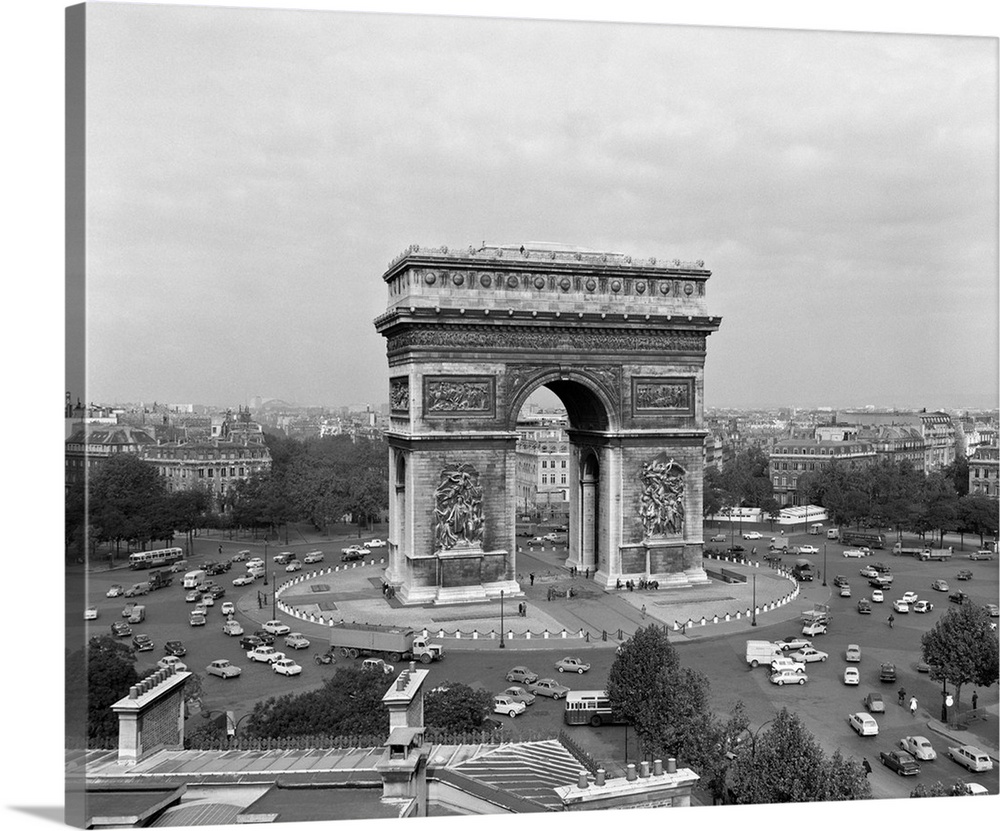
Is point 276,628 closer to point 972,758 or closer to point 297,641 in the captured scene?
point 297,641

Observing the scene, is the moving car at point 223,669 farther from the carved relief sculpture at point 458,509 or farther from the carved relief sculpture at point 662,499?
the carved relief sculpture at point 662,499

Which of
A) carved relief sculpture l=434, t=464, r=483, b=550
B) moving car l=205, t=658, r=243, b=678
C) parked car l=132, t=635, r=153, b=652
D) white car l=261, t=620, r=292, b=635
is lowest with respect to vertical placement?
parked car l=132, t=635, r=153, b=652

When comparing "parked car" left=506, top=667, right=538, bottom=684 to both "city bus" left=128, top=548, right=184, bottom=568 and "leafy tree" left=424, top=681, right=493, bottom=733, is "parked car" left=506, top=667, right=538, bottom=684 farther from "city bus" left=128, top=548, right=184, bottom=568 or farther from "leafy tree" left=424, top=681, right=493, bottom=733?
"city bus" left=128, top=548, right=184, bottom=568

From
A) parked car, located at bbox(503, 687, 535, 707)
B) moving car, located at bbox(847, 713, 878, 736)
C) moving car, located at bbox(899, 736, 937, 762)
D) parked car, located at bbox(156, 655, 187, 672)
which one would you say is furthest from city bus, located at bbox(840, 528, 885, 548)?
parked car, located at bbox(156, 655, 187, 672)

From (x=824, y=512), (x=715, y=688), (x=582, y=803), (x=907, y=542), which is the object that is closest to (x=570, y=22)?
(x=582, y=803)

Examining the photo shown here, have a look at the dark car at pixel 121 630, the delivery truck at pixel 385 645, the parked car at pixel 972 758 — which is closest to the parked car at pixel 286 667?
the delivery truck at pixel 385 645

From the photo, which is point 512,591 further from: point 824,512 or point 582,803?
point 824,512

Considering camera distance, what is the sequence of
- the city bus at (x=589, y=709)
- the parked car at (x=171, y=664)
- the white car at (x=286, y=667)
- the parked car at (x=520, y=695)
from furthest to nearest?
the white car at (x=286, y=667)
the parked car at (x=520, y=695)
the city bus at (x=589, y=709)
the parked car at (x=171, y=664)
